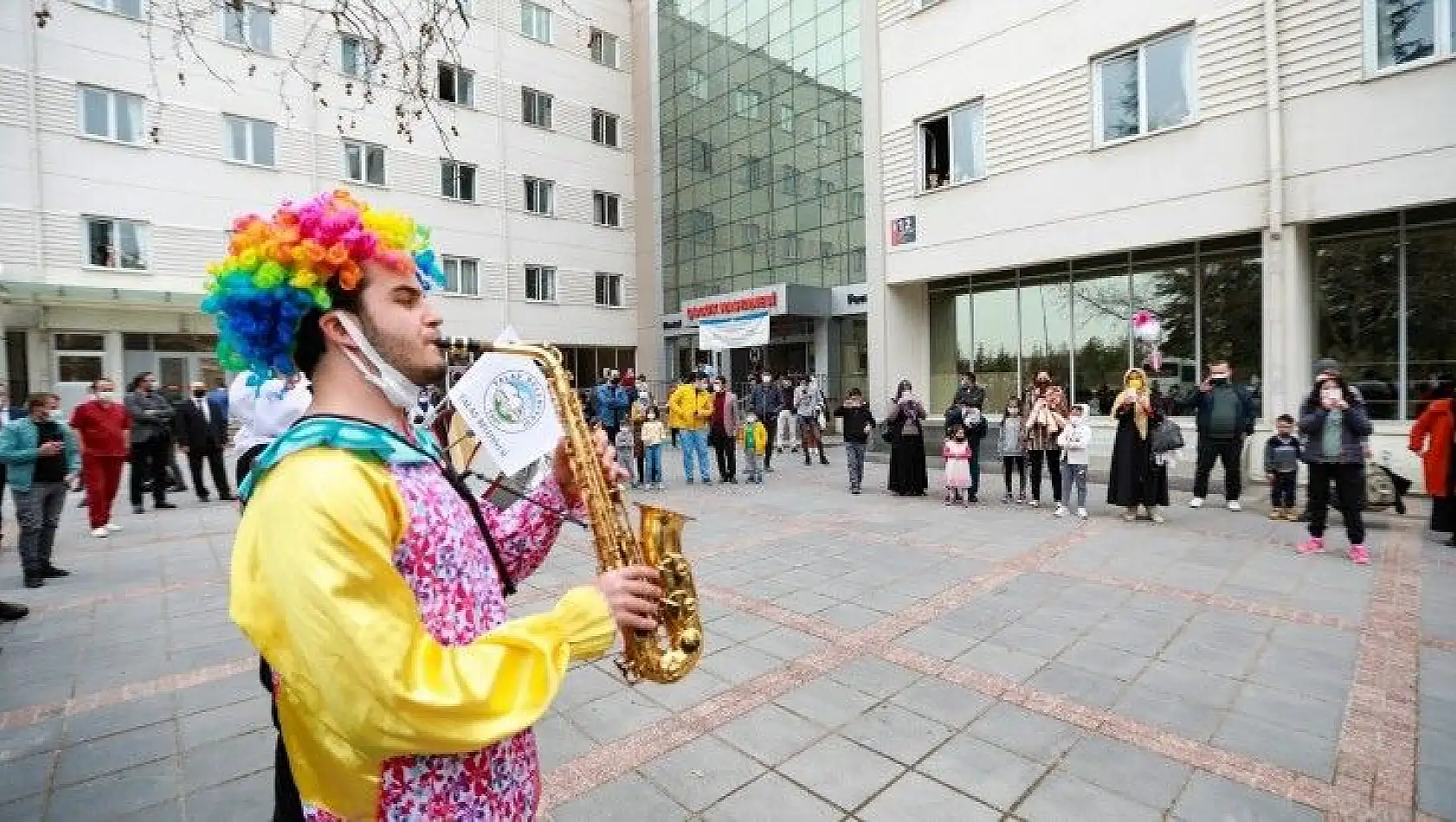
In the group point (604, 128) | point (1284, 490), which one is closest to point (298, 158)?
point (604, 128)

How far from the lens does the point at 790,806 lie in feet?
9.77

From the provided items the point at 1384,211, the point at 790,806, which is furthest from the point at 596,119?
the point at 790,806

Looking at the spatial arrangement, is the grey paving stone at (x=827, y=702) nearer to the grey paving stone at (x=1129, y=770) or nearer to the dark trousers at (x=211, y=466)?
the grey paving stone at (x=1129, y=770)

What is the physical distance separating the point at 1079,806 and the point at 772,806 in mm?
1298

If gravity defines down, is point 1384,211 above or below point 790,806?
above

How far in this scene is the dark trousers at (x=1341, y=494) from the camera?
6.69m

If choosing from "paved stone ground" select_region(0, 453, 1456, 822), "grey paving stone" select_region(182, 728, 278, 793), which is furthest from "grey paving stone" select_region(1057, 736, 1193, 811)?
"grey paving stone" select_region(182, 728, 278, 793)

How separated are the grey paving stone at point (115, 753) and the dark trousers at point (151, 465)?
863 cm

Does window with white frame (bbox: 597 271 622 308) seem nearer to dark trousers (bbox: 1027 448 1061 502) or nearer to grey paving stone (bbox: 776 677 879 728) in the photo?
dark trousers (bbox: 1027 448 1061 502)

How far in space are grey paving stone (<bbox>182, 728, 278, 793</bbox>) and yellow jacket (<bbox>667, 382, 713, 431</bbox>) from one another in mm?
8739

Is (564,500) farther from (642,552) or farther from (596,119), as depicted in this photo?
(596,119)

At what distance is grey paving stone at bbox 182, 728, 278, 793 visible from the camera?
3262mm

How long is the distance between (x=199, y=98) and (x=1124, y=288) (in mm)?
23118

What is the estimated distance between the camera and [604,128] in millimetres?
27500
